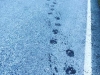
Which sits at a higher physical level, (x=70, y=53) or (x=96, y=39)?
(x=96, y=39)

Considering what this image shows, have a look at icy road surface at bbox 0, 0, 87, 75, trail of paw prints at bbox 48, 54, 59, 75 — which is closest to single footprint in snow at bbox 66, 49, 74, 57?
icy road surface at bbox 0, 0, 87, 75

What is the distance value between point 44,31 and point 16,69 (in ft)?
4.66

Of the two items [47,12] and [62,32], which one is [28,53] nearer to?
[62,32]

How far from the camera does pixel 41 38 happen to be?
155 inches

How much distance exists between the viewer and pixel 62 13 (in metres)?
5.22

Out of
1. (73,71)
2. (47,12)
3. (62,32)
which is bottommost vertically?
(73,71)

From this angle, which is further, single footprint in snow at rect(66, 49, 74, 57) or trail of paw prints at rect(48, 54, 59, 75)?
single footprint in snow at rect(66, 49, 74, 57)

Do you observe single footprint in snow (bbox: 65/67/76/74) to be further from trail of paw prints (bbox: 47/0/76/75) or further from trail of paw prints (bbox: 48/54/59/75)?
trail of paw prints (bbox: 48/54/59/75)

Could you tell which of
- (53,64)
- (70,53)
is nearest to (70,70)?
(53,64)

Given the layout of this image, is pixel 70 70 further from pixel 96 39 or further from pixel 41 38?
pixel 96 39

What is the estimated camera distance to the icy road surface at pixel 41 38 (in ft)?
10.3

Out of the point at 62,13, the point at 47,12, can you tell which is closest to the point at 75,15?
the point at 62,13

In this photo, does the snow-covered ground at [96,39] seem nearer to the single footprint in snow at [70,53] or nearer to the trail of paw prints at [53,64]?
the single footprint in snow at [70,53]

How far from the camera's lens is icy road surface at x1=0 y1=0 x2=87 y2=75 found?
3135mm
